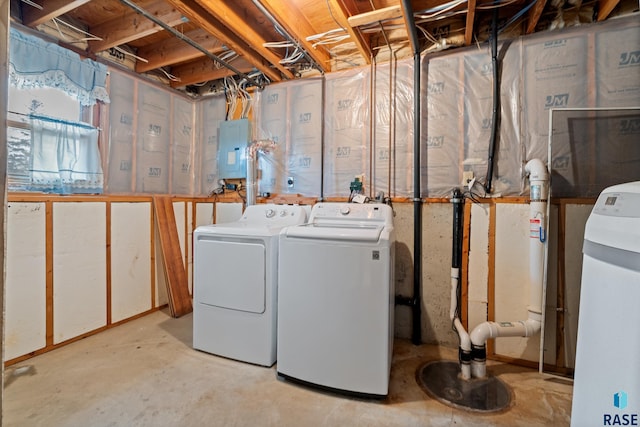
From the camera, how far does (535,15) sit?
1852mm

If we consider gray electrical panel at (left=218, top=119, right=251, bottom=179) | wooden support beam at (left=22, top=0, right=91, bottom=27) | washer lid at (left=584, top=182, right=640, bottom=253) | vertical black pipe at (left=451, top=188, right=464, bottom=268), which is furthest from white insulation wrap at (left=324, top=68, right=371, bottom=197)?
wooden support beam at (left=22, top=0, right=91, bottom=27)

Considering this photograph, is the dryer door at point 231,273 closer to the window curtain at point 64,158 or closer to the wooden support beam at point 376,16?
the window curtain at point 64,158

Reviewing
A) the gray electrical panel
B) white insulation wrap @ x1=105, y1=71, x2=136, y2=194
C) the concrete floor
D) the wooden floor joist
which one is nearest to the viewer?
the concrete floor

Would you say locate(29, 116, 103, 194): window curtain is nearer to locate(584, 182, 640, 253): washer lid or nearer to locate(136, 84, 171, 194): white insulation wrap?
locate(136, 84, 171, 194): white insulation wrap

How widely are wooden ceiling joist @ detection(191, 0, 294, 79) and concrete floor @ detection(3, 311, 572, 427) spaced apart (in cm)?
241

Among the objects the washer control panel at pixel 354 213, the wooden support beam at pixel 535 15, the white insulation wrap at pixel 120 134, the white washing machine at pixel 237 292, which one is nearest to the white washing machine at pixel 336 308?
the white washing machine at pixel 237 292

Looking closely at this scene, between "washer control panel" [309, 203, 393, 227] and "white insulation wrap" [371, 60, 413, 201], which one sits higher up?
"white insulation wrap" [371, 60, 413, 201]

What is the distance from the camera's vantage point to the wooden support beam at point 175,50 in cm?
246

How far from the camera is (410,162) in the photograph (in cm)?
236

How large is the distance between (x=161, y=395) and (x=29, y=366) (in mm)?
1068

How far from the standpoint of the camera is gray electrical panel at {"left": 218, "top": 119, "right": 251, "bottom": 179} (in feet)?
9.69

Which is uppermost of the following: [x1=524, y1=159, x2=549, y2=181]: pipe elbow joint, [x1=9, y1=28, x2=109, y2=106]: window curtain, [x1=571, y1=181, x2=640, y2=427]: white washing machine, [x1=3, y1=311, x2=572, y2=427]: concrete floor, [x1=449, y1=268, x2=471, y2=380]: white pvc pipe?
[x1=9, y1=28, x2=109, y2=106]: window curtain

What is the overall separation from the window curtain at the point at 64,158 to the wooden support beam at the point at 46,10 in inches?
26.5

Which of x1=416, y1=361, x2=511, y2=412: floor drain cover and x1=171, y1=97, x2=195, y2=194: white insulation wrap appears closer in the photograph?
x1=416, y1=361, x2=511, y2=412: floor drain cover
